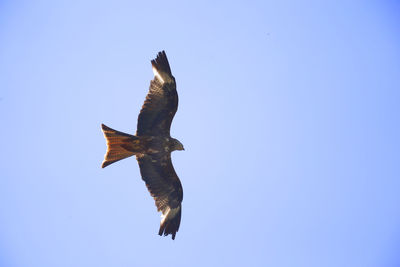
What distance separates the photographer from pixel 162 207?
877cm

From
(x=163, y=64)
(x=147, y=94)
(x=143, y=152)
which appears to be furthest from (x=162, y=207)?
(x=163, y=64)

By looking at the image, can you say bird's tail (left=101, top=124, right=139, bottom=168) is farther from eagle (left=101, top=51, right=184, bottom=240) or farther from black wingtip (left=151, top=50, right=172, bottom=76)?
black wingtip (left=151, top=50, right=172, bottom=76)

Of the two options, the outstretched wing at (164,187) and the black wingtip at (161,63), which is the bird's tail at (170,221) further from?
the black wingtip at (161,63)

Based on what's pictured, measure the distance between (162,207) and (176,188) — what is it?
0.62 m

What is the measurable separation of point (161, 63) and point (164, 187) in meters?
3.25

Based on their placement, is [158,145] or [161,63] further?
[158,145]

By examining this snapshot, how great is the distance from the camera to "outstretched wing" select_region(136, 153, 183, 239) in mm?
8531

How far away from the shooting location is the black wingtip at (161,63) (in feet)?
25.6

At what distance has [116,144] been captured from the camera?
24.9ft

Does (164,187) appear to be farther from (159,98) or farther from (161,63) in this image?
Answer: (161,63)

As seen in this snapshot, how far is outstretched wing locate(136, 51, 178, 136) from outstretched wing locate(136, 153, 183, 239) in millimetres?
931

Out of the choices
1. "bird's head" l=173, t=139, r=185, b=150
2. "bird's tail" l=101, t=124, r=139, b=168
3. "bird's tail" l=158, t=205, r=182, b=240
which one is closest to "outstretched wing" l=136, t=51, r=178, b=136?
"bird's tail" l=101, t=124, r=139, b=168

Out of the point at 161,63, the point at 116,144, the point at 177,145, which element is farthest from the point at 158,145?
the point at 161,63

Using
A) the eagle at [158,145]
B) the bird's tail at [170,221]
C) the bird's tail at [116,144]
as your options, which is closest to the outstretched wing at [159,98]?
the eagle at [158,145]
